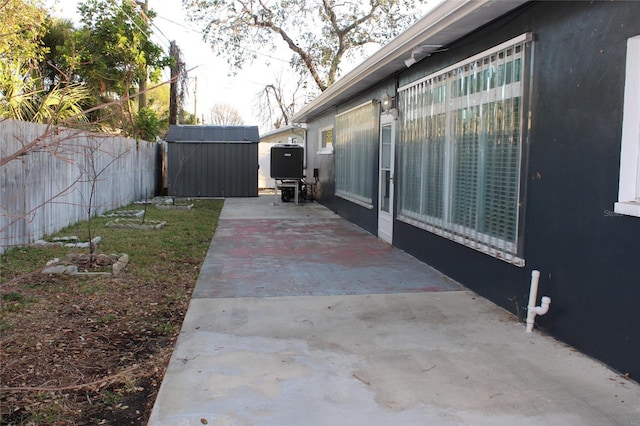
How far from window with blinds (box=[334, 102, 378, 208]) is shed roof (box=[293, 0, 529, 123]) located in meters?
0.92

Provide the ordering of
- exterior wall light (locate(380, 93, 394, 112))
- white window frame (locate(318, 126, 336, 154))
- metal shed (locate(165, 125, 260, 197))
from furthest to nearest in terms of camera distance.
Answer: metal shed (locate(165, 125, 260, 197)) → white window frame (locate(318, 126, 336, 154)) → exterior wall light (locate(380, 93, 394, 112))

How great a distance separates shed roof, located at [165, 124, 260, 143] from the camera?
19219 mm

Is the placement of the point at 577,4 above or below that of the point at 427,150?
above

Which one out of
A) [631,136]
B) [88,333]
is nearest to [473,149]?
[631,136]

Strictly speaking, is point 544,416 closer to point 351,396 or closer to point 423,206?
point 351,396

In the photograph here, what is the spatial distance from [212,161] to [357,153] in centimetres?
915

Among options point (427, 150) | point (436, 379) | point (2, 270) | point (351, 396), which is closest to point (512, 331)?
point (436, 379)

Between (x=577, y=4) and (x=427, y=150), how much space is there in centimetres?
328

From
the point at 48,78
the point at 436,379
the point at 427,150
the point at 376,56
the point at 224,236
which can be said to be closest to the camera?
the point at 436,379

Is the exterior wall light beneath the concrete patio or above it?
above

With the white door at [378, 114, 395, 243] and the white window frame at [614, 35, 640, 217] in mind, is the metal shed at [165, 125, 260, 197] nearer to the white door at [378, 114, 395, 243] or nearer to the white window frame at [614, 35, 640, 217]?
the white door at [378, 114, 395, 243]

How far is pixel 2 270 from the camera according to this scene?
20.1 ft

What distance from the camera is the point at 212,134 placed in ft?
64.4

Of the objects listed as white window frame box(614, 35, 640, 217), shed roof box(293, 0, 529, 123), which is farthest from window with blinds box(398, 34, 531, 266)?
white window frame box(614, 35, 640, 217)
